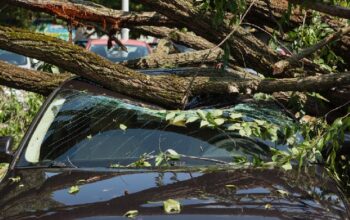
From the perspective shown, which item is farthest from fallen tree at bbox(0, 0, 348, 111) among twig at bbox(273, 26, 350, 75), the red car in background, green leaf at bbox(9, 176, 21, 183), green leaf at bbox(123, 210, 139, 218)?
the red car in background

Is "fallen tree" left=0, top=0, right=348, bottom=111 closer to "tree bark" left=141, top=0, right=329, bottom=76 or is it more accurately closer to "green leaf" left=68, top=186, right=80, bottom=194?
"tree bark" left=141, top=0, right=329, bottom=76

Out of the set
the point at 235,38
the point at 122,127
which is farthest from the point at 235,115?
the point at 235,38

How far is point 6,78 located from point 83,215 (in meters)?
3.46

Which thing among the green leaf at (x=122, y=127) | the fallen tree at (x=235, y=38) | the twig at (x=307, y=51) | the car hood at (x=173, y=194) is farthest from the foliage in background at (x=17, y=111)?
the car hood at (x=173, y=194)

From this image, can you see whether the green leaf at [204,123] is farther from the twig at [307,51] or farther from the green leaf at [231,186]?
the twig at [307,51]

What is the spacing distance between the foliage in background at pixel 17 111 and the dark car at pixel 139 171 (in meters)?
3.63

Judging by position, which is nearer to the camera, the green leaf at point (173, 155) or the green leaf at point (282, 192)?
the green leaf at point (282, 192)

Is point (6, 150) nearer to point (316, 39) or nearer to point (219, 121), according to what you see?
point (219, 121)

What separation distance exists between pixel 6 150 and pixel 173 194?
1.51 metres

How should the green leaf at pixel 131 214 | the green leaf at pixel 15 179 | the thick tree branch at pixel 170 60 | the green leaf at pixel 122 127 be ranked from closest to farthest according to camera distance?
1. the green leaf at pixel 131 214
2. the green leaf at pixel 15 179
3. the green leaf at pixel 122 127
4. the thick tree branch at pixel 170 60

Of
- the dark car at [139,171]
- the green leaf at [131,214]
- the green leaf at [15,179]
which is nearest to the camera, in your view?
the green leaf at [131,214]

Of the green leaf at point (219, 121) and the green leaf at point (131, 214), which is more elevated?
the green leaf at point (131, 214)

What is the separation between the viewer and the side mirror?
4.32 meters

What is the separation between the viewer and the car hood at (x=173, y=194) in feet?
10.3
